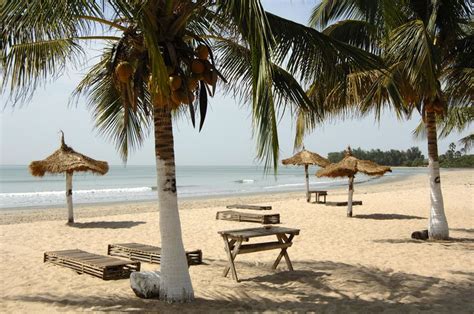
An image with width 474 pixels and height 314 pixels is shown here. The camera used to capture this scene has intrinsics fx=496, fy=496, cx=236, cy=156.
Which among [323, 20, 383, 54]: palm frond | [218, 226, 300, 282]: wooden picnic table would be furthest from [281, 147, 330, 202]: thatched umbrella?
[218, 226, 300, 282]: wooden picnic table

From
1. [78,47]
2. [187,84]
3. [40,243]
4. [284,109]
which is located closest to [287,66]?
[284,109]

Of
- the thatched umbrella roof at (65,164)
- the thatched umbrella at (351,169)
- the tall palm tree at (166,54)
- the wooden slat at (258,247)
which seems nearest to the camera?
the tall palm tree at (166,54)

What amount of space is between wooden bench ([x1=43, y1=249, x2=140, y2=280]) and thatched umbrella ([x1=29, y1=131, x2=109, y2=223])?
5.67 meters

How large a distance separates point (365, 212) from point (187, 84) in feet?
40.2

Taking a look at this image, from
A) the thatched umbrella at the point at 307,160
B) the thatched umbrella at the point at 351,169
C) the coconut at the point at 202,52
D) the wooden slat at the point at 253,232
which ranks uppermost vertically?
the coconut at the point at 202,52

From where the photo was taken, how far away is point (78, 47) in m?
5.30

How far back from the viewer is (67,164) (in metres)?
13.2

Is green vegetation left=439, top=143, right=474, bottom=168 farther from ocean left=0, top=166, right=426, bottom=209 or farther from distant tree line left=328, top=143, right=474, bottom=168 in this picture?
ocean left=0, top=166, right=426, bottom=209

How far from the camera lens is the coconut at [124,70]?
4.66m

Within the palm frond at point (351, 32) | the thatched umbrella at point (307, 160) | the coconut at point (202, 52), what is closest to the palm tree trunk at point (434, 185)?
the palm frond at point (351, 32)

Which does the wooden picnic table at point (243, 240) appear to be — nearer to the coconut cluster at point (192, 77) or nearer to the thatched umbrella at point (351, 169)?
the coconut cluster at point (192, 77)

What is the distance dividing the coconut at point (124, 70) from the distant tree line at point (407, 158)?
7742 centimetres

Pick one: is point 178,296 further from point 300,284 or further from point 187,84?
point 187,84

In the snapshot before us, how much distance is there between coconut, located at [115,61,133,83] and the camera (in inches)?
184
